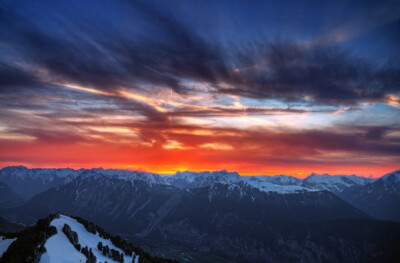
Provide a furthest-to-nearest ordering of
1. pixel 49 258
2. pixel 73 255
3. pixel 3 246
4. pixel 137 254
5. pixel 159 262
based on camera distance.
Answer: pixel 159 262 < pixel 137 254 < pixel 3 246 < pixel 73 255 < pixel 49 258

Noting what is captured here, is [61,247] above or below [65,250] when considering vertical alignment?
above

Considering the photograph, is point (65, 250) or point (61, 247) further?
point (61, 247)

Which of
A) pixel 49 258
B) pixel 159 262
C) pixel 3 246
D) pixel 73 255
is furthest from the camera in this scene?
pixel 159 262

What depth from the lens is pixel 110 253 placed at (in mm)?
143750

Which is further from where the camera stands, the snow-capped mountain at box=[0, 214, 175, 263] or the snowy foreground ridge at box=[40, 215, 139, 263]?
the snowy foreground ridge at box=[40, 215, 139, 263]

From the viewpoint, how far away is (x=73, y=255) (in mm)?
111750

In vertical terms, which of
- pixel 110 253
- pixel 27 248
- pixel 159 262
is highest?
pixel 27 248

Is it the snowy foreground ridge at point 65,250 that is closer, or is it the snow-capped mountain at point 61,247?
the snow-capped mountain at point 61,247

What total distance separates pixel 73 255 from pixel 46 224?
142 feet

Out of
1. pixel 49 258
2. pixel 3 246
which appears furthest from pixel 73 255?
pixel 3 246

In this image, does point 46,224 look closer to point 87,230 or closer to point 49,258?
point 87,230

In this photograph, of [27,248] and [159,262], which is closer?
[27,248]

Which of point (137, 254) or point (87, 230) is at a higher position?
point (87, 230)

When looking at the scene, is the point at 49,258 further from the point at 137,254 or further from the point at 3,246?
the point at 137,254
